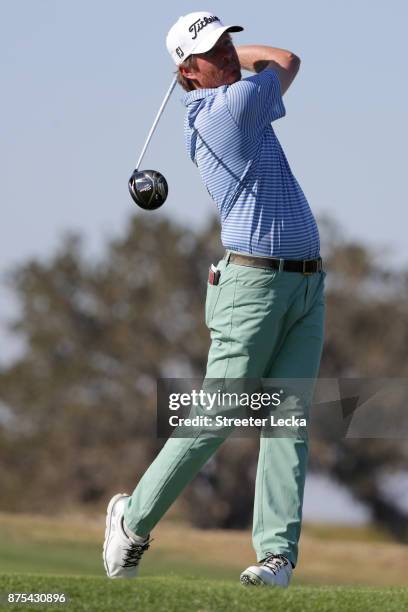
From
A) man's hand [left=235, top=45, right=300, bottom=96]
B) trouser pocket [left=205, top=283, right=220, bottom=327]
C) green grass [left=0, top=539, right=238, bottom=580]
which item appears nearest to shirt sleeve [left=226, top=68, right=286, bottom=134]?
man's hand [left=235, top=45, right=300, bottom=96]

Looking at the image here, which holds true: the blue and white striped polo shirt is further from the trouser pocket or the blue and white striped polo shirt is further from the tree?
the tree

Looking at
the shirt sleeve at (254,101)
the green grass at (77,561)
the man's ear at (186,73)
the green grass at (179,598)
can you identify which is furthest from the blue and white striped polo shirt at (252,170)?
the green grass at (77,561)

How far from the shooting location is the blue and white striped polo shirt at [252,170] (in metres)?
5.55

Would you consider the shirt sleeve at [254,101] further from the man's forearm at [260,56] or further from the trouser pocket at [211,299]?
the trouser pocket at [211,299]

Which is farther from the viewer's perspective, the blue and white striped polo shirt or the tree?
the tree

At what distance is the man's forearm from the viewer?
5891mm

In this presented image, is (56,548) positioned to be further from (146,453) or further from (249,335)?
(146,453)

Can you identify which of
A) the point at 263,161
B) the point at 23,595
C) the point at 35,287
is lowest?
the point at 35,287

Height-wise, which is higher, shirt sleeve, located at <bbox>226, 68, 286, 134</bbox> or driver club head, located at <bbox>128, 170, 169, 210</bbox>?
shirt sleeve, located at <bbox>226, 68, 286, 134</bbox>

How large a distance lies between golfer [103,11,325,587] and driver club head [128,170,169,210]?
0.67 feet

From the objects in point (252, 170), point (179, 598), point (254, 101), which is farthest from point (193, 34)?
point (179, 598)

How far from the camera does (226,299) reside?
18.5 feet

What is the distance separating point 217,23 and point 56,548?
1088cm

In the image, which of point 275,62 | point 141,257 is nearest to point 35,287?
point 141,257
